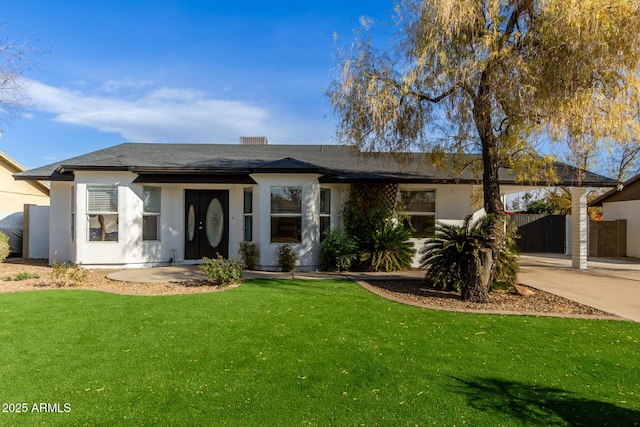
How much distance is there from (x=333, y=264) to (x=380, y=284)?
7.19ft

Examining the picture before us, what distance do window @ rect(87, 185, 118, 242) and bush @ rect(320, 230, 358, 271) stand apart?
250 inches

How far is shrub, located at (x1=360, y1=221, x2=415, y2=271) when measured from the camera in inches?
428

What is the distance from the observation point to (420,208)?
12703 mm

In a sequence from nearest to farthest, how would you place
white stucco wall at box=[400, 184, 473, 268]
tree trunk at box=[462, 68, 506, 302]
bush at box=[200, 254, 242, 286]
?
1. tree trunk at box=[462, 68, 506, 302]
2. bush at box=[200, 254, 242, 286]
3. white stucco wall at box=[400, 184, 473, 268]

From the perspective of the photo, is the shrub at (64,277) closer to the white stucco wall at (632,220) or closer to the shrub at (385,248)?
the shrub at (385,248)

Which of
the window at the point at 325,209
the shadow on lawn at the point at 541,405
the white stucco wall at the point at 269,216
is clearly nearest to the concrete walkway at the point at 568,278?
the white stucco wall at the point at 269,216

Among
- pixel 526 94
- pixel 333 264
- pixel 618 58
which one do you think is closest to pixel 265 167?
pixel 333 264

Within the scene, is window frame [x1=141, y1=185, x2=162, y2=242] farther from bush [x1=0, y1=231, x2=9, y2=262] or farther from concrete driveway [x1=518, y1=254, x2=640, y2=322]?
concrete driveway [x1=518, y1=254, x2=640, y2=322]

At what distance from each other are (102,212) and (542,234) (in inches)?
790

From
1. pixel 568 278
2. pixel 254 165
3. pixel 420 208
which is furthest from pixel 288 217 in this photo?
pixel 568 278

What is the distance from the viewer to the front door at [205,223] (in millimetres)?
12305

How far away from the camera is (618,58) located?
601 cm

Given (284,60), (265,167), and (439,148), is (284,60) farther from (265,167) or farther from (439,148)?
(439,148)

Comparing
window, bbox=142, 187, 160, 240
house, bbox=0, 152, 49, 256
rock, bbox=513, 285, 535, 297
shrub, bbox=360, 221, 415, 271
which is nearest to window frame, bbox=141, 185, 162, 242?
window, bbox=142, 187, 160, 240
